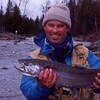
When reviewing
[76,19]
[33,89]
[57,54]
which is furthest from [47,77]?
[76,19]

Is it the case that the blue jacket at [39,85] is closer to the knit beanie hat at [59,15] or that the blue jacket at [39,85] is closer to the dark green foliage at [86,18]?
the knit beanie hat at [59,15]

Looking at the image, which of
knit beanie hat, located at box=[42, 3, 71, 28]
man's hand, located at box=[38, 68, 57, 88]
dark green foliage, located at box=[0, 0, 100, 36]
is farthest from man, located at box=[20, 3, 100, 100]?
dark green foliage, located at box=[0, 0, 100, 36]

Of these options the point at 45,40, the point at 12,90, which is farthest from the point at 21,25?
the point at 45,40

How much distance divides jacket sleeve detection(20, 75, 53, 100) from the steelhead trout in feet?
0.55

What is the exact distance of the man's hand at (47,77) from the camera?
12.2 feet

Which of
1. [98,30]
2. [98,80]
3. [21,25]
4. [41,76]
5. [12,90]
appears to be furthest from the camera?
[21,25]

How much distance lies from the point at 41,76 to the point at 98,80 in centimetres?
65

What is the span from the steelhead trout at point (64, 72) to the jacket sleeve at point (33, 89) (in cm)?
17

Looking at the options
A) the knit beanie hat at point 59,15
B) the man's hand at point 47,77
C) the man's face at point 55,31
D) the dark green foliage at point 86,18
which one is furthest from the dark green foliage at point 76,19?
the man's hand at point 47,77

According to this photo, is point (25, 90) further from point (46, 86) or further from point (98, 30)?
point (98, 30)

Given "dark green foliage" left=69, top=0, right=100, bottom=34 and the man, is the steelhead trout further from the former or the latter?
"dark green foliage" left=69, top=0, right=100, bottom=34

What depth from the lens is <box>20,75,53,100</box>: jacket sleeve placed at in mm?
3930

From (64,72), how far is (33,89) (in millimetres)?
394

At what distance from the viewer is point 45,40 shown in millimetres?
4152
